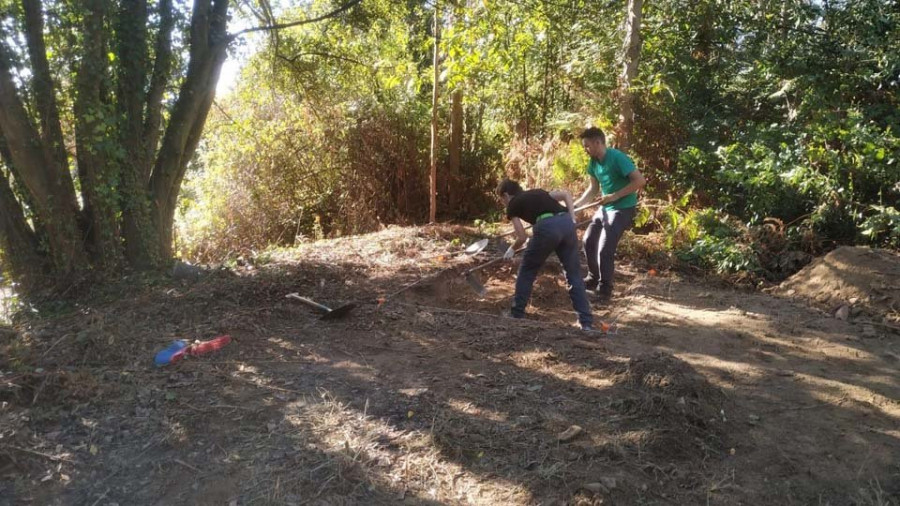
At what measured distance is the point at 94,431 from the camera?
3475 millimetres

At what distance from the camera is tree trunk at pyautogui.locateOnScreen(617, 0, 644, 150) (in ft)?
28.4

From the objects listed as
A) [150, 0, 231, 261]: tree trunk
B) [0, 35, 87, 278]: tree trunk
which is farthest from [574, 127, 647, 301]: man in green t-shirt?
[0, 35, 87, 278]: tree trunk

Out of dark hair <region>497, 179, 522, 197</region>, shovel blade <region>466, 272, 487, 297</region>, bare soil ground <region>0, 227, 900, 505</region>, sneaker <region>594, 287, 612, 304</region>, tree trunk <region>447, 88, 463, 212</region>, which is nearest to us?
bare soil ground <region>0, 227, 900, 505</region>

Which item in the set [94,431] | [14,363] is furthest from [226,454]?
[14,363]

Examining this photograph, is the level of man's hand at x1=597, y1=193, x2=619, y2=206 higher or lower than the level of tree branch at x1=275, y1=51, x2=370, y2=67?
lower

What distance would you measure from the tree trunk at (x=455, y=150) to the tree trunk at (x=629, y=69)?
371 centimetres

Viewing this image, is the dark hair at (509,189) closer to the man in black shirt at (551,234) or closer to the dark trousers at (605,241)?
the man in black shirt at (551,234)

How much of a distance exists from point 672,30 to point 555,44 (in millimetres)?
2326

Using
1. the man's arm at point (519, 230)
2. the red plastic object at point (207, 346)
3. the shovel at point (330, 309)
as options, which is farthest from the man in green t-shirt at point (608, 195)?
the red plastic object at point (207, 346)

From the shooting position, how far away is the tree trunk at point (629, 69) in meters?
8.66

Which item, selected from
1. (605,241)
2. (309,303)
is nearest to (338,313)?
(309,303)

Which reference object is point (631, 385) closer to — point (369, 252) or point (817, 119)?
point (369, 252)

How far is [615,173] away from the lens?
598 cm

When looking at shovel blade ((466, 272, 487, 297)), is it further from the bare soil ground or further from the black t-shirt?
the black t-shirt
